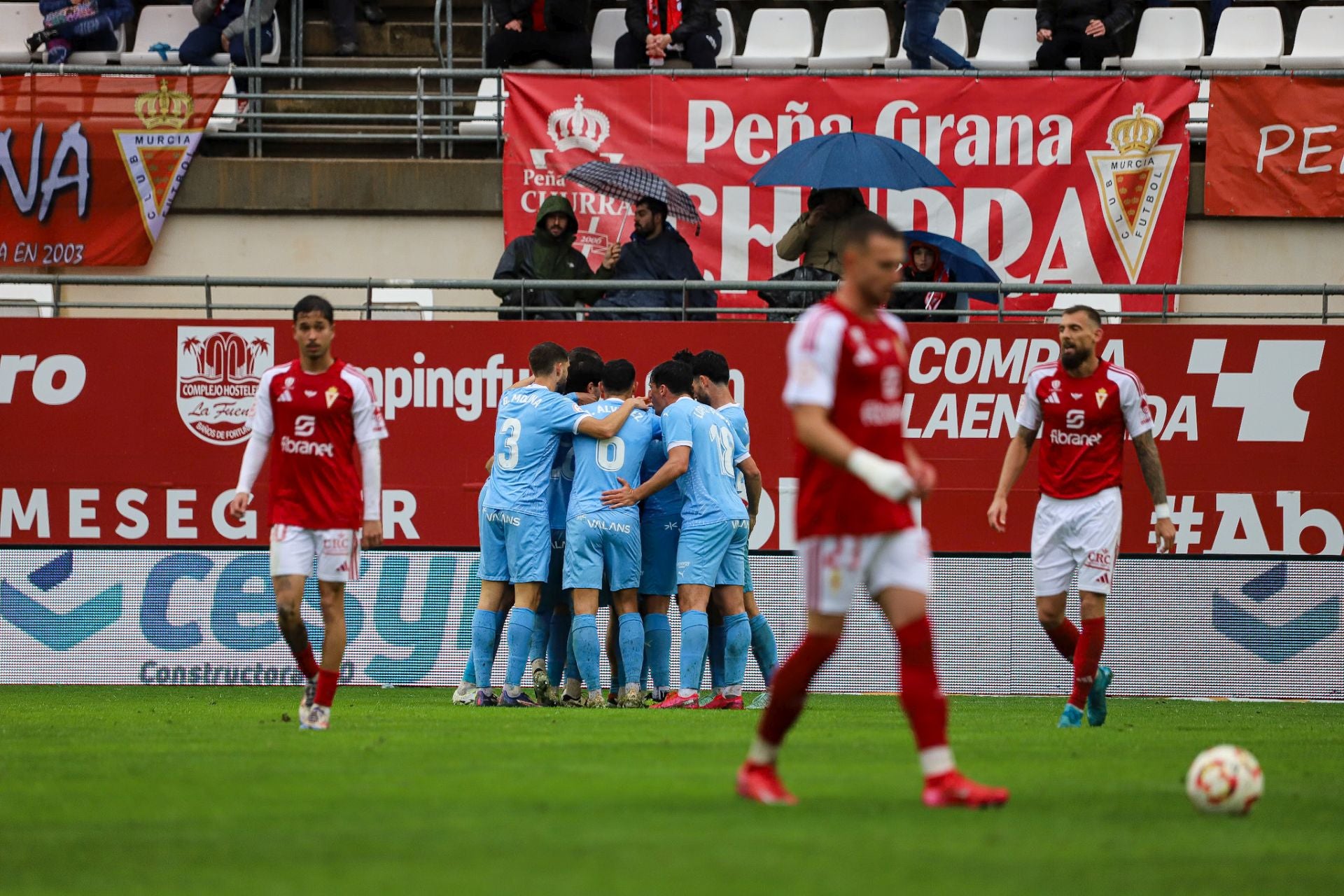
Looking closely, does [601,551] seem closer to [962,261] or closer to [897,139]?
[962,261]

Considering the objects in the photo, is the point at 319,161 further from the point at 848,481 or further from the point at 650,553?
the point at 848,481

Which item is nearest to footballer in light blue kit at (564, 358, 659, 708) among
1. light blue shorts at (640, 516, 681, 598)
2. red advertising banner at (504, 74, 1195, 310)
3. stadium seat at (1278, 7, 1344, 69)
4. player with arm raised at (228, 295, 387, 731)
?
light blue shorts at (640, 516, 681, 598)

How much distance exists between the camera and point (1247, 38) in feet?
64.2

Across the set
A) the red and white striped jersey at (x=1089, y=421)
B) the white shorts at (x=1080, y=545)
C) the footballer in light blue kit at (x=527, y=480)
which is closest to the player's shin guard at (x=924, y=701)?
the white shorts at (x=1080, y=545)

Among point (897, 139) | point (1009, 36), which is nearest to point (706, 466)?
point (897, 139)

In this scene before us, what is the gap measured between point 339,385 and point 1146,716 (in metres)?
6.39

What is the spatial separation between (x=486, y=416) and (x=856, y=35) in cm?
767

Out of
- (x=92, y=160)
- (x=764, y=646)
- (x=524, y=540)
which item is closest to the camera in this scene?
(x=524, y=540)

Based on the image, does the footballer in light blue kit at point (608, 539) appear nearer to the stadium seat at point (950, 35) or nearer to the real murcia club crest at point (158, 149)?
the real murcia club crest at point (158, 149)

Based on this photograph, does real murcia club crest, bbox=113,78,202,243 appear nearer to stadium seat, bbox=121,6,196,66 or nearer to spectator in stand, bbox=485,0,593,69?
stadium seat, bbox=121,6,196,66

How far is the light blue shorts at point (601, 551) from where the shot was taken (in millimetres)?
12352

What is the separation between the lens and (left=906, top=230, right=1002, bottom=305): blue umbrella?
15547 mm

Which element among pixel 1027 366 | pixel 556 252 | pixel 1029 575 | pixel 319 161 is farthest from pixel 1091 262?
pixel 319 161

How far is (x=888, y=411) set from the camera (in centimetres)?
665
